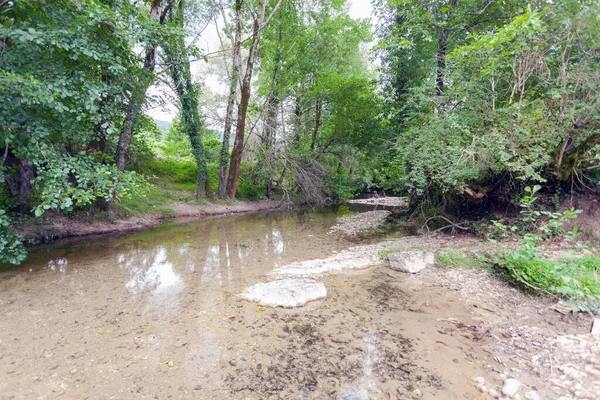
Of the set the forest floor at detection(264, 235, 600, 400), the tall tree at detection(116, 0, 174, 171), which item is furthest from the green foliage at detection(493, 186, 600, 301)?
the tall tree at detection(116, 0, 174, 171)

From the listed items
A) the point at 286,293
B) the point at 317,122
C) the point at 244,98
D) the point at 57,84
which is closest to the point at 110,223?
the point at 57,84

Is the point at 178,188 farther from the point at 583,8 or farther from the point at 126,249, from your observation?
the point at 583,8

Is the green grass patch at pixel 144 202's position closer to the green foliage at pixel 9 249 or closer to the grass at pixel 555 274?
the green foliage at pixel 9 249

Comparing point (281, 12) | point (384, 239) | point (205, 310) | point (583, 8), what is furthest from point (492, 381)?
point (281, 12)

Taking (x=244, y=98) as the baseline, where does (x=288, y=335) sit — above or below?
below

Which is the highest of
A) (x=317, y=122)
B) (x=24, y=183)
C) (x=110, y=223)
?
(x=317, y=122)

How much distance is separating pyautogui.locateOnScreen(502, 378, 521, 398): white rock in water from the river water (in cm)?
28

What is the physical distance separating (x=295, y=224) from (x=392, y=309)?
865 centimetres

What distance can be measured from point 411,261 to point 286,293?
2910 millimetres

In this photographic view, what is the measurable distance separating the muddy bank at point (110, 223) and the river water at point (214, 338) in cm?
239

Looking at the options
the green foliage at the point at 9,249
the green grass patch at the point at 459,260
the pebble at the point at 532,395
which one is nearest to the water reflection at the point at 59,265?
the green foliage at the point at 9,249

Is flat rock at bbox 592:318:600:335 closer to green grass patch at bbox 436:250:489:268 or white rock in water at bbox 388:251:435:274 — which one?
green grass patch at bbox 436:250:489:268

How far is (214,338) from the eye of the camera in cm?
360

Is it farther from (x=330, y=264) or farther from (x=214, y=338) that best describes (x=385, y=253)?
(x=214, y=338)
